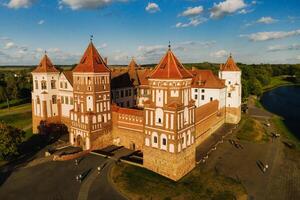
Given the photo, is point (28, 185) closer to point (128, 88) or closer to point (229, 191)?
point (229, 191)

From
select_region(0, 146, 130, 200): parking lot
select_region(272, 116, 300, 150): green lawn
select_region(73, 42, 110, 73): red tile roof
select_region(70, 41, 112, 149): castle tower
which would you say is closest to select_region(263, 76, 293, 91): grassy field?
select_region(272, 116, 300, 150): green lawn

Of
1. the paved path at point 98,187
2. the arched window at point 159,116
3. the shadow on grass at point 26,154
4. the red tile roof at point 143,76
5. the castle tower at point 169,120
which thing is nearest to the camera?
the paved path at point 98,187

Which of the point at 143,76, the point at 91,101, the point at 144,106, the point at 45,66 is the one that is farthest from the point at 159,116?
the point at 143,76

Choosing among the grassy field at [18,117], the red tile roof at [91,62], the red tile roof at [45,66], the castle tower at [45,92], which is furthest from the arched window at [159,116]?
the grassy field at [18,117]

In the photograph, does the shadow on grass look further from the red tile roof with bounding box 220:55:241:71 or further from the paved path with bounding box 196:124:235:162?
the red tile roof with bounding box 220:55:241:71

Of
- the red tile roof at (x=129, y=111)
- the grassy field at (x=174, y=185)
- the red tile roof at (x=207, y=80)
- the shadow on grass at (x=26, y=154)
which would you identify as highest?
the red tile roof at (x=207, y=80)

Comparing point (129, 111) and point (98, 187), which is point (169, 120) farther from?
point (129, 111)

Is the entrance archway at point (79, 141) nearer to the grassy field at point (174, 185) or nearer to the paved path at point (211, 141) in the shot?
the grassy field at point (174, 185)

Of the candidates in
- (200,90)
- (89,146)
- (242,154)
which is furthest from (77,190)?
(200,90)
